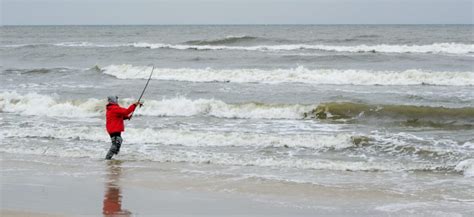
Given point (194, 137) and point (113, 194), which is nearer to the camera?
point (113, 194)

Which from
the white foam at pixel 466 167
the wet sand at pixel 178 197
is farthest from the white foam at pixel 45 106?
the white foam at pixel 466 167

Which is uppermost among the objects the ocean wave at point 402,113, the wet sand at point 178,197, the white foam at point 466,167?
the ocean wave at point 402,113

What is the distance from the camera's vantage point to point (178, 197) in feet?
26.3

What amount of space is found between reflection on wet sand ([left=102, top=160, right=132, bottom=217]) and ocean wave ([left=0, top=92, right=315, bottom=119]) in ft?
19.5

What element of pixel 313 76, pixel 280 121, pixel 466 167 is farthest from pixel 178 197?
pixel 313 76

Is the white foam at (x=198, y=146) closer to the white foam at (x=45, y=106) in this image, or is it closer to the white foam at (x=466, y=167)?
the white foam at (x=466, y=167)

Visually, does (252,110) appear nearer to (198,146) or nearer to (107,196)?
(198,146)

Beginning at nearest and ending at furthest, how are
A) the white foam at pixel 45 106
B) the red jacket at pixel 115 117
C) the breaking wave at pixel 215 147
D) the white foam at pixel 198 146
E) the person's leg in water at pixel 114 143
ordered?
the breaking wave at pixel 215 147, the white foam at pixel 198 146, the red jacket at pixel 115 117, the person's leg in water at pixel 114 143, the white foam at pixel 45 106

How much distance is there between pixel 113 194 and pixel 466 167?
5.74 m

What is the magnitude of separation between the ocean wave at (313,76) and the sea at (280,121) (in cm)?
7

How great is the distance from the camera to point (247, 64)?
91.7 ft

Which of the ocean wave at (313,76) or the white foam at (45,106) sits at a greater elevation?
the ocean wave at (313,76)

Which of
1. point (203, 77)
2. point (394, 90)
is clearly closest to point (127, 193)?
point (394, 90)

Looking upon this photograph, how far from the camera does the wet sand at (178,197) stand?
7.25 metres
